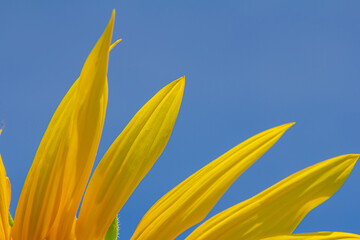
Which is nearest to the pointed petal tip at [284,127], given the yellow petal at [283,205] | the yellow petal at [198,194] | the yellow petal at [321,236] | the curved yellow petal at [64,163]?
the yellow petal at [198,194]

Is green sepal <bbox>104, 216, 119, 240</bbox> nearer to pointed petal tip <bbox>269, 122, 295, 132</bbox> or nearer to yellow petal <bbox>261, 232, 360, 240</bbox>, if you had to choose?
yellow petal <bbox>261, 232, 360, 240</bbox>

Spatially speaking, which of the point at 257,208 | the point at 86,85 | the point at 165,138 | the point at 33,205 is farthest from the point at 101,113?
the point at 257,208

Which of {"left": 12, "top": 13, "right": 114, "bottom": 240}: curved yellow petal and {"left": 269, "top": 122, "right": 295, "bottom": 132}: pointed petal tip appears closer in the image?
{"left": 12, "top": 13, "right": 114, "bottom": 240}: curved yellow petal

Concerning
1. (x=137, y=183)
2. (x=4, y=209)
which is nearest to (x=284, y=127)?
(x=137, y=183)

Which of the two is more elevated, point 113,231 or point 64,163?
point 64,163

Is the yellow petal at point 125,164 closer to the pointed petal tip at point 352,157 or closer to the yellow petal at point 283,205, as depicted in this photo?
the yellow petal at point 283,205

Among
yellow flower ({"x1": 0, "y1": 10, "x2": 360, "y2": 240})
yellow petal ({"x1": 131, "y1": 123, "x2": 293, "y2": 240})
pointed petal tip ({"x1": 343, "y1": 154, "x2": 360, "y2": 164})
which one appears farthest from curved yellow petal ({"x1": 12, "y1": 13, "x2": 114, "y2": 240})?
pointed petal tip ({"x1": 343, "y1": 154, "x2": 360, "y2": 164})

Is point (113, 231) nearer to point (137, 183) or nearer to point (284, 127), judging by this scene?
point (137, 183)
